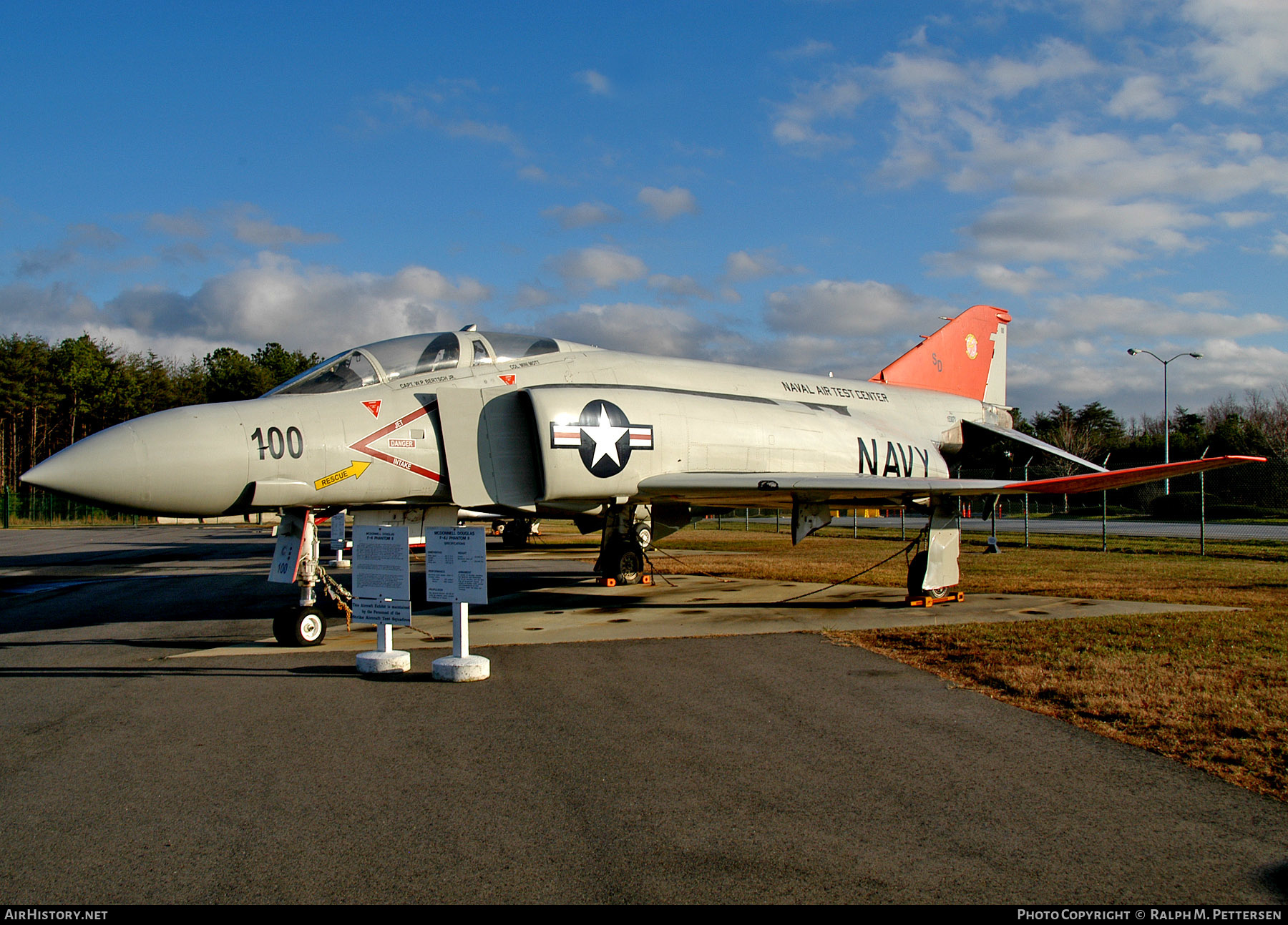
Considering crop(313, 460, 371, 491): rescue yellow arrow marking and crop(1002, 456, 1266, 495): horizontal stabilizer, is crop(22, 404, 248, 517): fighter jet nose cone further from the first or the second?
crop(1002, 456, 1266, 495): horizontal stabilizer

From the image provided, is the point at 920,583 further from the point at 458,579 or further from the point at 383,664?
the point at 383,664

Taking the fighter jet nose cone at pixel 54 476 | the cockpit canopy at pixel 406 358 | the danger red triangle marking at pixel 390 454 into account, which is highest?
the cockpit canopy at pixel 406 358

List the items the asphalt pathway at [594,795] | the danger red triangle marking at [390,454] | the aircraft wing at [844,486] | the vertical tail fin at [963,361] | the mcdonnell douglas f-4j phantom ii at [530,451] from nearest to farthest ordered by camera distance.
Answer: the asphalt pathway at [594,795]
the mcdonnell douglas f-4j phantom ii at [530,451]
the danger red triangle marking at [390,454]
the aircraft wing at [844,486]
the vertical tail fin at [963,361]

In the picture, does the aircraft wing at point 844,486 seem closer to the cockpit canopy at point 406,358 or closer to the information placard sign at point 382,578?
the cockpit canopy at point 406,358

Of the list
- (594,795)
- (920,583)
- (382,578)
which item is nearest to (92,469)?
(382,578)

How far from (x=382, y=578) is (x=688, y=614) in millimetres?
4447

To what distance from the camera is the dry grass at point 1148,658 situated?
4.66m

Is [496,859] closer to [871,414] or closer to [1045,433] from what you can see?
[871,414]

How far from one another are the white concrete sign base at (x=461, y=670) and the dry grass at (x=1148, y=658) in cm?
359

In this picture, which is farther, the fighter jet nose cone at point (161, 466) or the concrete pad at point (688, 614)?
the concrete pad at point (688, 614)

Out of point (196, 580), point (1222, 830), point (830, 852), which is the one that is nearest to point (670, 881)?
point (830, 852)

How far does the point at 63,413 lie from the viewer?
56.5 m

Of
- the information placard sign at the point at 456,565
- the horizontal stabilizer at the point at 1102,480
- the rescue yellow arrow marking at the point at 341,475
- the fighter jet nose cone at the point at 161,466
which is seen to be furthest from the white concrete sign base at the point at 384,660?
the horizontal stabilizer at the point at 1102,480

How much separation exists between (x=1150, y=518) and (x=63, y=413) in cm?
6974
